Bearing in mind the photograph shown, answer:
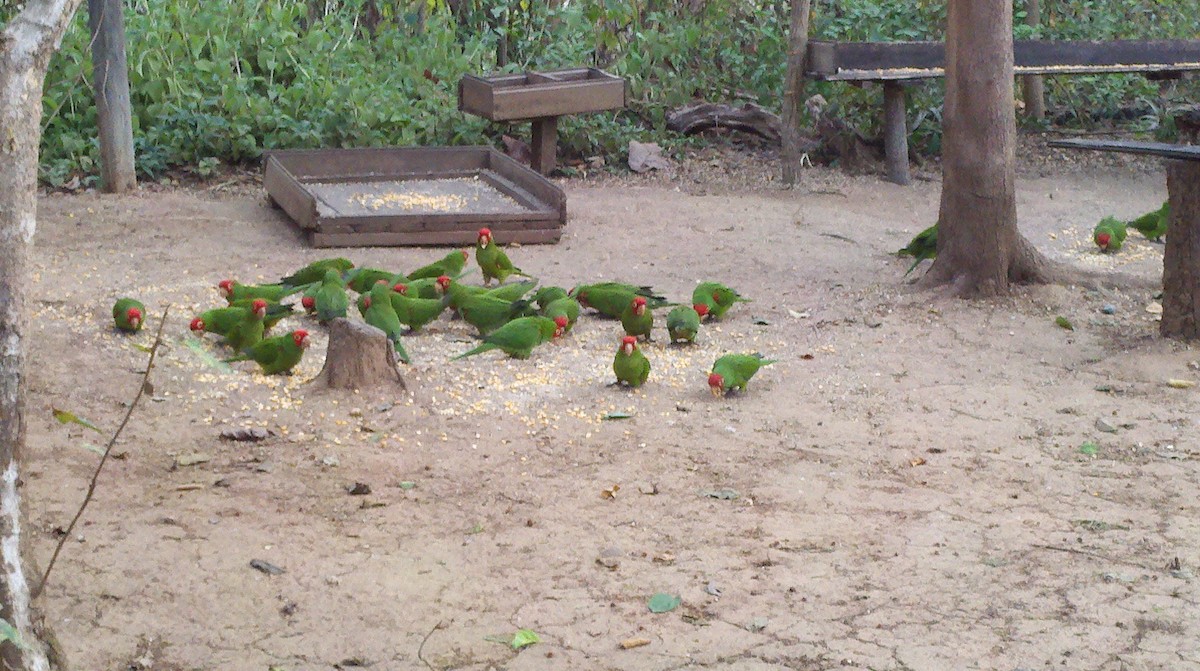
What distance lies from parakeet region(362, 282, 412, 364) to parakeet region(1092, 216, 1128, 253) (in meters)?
4.71

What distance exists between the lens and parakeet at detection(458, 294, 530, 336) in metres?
5.92

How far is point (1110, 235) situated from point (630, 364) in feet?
13.9

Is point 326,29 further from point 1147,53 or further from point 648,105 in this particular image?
point 1147,53

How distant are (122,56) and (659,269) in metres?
4.09

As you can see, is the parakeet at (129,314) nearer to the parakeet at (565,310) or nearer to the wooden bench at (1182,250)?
the parakeet at (565,310)

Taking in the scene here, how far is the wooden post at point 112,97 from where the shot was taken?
8805mm

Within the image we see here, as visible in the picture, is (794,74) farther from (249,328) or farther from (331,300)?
(249,328)

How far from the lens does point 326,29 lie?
11961 mm

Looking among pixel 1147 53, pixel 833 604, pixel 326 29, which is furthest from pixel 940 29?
pixel 833 604

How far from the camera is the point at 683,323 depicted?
5797mm

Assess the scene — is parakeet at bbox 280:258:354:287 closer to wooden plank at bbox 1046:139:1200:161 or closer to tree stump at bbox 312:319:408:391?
tree stump at bbox 312:319:408:391

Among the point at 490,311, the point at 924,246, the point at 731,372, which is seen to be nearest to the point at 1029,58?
the point at 924,246

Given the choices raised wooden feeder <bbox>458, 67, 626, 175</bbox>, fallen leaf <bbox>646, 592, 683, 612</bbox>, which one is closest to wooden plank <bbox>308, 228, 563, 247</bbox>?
raised wooden feeder <bbox>458, 67, 626, 175</bbox>

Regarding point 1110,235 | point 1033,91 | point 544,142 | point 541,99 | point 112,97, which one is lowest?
point 1110,235
